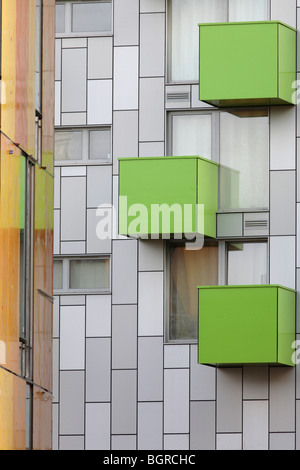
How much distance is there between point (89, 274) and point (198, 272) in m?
2.10

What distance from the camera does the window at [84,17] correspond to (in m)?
26.0

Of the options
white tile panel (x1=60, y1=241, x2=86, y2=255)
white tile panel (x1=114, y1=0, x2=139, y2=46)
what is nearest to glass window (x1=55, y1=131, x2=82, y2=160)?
white tile panel (x1=60, y1=241, x2=86, y2=255)

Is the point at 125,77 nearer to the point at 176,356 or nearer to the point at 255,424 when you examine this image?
the point at 176,356

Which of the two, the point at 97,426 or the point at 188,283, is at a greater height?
the point at 188,283

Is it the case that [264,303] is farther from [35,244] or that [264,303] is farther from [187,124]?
[35,244]

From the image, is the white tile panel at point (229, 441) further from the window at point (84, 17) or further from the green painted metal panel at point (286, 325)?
the window at point (84, 17)

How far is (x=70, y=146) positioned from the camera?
2584cm

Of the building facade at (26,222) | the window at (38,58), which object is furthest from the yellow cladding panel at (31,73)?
the window at (38,58)

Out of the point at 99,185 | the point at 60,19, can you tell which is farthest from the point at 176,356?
the point at 60,19

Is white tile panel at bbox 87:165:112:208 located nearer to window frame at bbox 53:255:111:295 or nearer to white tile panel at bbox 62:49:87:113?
window frame at bbox 53:255:111:295

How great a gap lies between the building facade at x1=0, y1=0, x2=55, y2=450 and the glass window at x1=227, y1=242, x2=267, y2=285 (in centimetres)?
883

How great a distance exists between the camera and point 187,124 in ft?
83.7

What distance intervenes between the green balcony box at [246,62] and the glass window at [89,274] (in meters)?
3.78

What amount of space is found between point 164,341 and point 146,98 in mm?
4678
